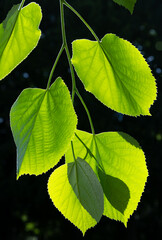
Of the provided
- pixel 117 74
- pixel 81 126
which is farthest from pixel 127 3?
pixel 81 126

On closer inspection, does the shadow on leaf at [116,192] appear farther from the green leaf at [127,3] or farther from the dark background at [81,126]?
the dark background at [81,126]

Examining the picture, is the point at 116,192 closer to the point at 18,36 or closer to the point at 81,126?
the point at 18,36

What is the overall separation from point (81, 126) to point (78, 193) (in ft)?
28.1

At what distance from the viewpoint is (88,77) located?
1.18 ft

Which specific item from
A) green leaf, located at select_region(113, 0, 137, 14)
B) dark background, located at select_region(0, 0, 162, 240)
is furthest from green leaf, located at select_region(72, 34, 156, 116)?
dark background, located at select_region(0, 0, 162, 240)

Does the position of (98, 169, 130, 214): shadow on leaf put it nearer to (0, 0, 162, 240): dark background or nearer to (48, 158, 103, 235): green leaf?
(48, 158, 103, 235): green leaf

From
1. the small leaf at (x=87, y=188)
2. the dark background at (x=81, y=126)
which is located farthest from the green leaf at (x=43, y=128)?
the dark background at (x=81, y=126)

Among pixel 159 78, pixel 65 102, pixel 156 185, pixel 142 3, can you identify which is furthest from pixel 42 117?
pixel 142 3

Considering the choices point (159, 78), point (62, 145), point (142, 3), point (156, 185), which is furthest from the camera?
point (142, 3)

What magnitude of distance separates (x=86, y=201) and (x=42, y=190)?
8463 millimetres

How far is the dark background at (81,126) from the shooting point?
29.3 ft

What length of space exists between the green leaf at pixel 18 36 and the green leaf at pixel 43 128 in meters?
0.03

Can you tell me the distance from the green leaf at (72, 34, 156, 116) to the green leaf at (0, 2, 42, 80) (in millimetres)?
44

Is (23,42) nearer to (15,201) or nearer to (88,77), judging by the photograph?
(88,77)
